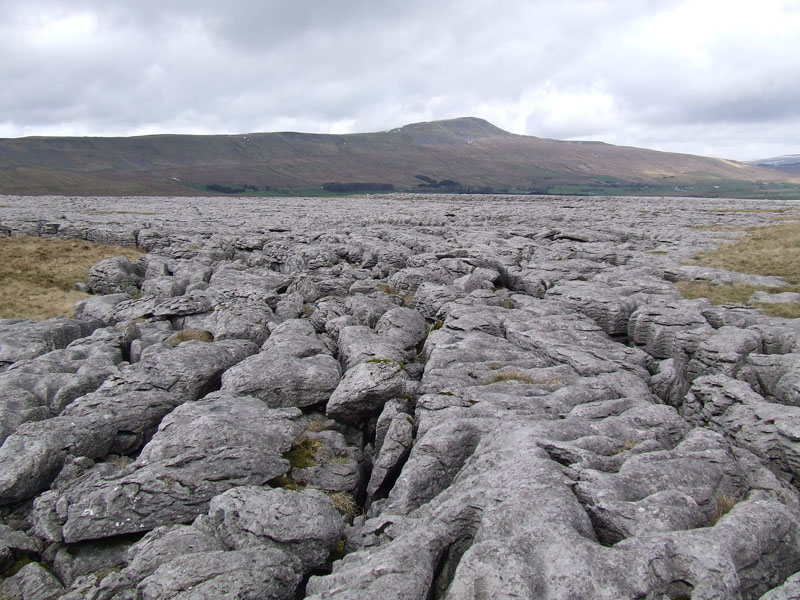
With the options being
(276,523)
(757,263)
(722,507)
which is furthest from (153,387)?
(757,263)

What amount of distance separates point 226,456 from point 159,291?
32060mm

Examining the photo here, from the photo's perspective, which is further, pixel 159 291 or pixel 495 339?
pixel 159 291

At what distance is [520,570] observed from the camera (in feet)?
38.0

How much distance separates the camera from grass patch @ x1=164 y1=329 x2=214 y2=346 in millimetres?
32391

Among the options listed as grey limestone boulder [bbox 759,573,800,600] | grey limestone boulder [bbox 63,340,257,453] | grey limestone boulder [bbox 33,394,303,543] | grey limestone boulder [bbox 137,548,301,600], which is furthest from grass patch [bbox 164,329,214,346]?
grey limestone boulder [bbox 759,573,800,600]

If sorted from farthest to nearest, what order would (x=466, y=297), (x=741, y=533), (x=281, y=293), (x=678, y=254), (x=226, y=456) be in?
(x=678, y=254)
(x=281, y=293)
(x=466, y=297)
(x=226, y=456)
(x=741, y=533)

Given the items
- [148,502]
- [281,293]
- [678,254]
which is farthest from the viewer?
[678,254]

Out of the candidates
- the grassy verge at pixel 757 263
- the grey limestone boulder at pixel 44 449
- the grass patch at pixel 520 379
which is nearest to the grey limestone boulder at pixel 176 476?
the grey limestone boulder at pixel 44 449

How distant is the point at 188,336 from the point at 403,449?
65.6 ft

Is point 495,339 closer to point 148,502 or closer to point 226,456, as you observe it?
point 226,456

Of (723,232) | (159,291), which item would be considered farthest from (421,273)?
(723,232)

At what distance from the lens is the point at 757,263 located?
55219 mm

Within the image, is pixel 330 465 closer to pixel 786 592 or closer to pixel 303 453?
pixel 303 453

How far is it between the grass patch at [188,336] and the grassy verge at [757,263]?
40.1m
